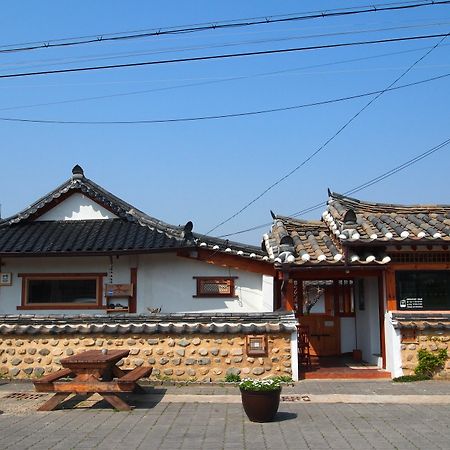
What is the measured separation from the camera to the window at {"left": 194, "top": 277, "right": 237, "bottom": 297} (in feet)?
47.1

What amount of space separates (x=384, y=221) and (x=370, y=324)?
250cm

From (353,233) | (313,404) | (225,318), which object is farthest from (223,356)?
(353,233)

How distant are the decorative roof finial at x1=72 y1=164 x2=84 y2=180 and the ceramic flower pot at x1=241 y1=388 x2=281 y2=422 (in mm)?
9401

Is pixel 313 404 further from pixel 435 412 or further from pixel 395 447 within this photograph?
pixel 395 447

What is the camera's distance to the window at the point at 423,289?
11930 mm

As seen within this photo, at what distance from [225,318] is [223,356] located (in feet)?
2.55

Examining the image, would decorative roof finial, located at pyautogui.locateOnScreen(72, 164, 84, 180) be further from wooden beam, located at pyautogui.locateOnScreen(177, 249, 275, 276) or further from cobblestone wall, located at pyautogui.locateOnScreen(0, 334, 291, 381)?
cobblestone wall, located at pyautogui.locateOnScreen(0, 334, 291, 381)

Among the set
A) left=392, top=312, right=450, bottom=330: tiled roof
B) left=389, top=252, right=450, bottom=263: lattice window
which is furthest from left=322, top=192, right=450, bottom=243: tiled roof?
left=392, top=312, right=450, bottom=330: tiled roof

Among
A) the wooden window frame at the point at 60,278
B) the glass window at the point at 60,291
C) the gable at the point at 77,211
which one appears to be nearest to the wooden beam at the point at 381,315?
the wooden window frame at the point at 60,278

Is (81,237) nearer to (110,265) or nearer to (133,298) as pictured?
(110,265)

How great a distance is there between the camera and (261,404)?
805 centimetres

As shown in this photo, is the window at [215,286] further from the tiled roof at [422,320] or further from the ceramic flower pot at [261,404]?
the ceramic flower pot at [261,404]

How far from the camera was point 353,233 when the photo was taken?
11672 millimetres

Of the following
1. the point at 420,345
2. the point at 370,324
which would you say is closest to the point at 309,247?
the point at 370,324
